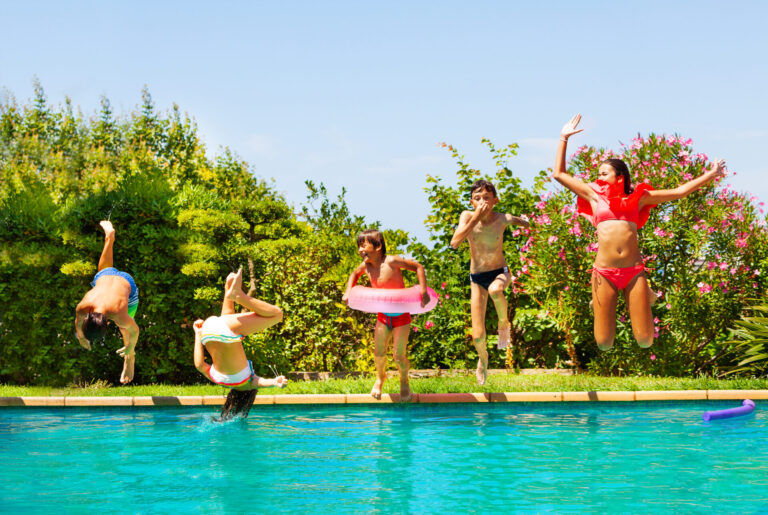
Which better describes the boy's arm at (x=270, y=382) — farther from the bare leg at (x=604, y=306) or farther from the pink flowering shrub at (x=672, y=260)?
the pink flowering shrub at (x=672, y=260)

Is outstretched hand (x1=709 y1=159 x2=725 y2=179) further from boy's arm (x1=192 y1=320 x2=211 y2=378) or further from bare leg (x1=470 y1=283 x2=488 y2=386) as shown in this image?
boy's arm (x1=192 y1=320 x2=211 y2=378)

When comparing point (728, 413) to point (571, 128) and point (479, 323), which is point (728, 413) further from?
point (571, 128)

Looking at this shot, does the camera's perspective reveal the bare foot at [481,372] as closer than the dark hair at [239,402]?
No

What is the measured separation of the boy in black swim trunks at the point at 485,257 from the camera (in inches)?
368

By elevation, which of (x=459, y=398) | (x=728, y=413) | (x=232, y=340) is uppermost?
(x=232, y=340)

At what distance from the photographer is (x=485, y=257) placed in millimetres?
9641

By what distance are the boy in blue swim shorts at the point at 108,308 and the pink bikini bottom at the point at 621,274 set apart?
537cm

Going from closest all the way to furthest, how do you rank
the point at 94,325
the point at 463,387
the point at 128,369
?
the point at 94,325
the point at 128,369
the point at 463,387

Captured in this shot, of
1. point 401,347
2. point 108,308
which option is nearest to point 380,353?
point 401,347

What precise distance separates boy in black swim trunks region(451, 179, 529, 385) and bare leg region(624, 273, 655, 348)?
2278 mm

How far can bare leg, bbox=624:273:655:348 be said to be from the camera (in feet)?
24.0

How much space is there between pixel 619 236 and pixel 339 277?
6.77 metres

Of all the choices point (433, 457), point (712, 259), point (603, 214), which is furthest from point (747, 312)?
point (433, 457)

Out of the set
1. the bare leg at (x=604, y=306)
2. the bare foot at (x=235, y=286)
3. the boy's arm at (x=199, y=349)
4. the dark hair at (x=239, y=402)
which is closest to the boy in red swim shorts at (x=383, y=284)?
the dark hair at (x=239, y=402)
